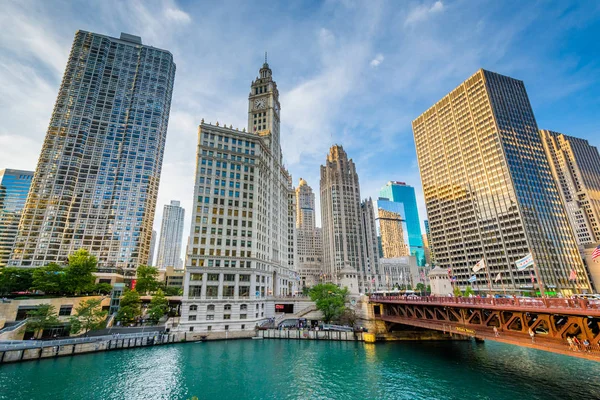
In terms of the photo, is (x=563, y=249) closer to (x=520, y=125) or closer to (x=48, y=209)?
(x=520, y=125)

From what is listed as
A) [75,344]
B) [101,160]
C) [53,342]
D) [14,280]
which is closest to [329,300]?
[75,344]

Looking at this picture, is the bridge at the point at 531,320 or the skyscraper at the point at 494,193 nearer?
the bridge at the point at 531,320

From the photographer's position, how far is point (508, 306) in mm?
31219

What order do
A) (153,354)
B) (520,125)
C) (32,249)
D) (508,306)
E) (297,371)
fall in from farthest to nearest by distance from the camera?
(520,125) → (32,249) → (153,354) → (297,371) → (508,306)

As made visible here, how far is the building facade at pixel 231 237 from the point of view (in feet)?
224

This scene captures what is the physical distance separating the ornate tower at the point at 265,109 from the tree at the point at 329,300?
51861 millimetres

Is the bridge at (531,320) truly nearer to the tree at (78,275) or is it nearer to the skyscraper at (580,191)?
the tree at (78,275)

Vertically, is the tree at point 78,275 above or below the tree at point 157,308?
above

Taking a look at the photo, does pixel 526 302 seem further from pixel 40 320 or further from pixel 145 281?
pixel 145 281

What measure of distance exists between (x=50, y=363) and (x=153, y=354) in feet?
49.3

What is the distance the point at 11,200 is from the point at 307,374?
206 m

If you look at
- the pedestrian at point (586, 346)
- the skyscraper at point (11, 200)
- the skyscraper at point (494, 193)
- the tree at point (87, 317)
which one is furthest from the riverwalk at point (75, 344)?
the skyscraper at point (494, 193)

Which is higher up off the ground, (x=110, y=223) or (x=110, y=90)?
(x=110, y=90)

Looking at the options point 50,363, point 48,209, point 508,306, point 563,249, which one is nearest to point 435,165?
point 563,249
